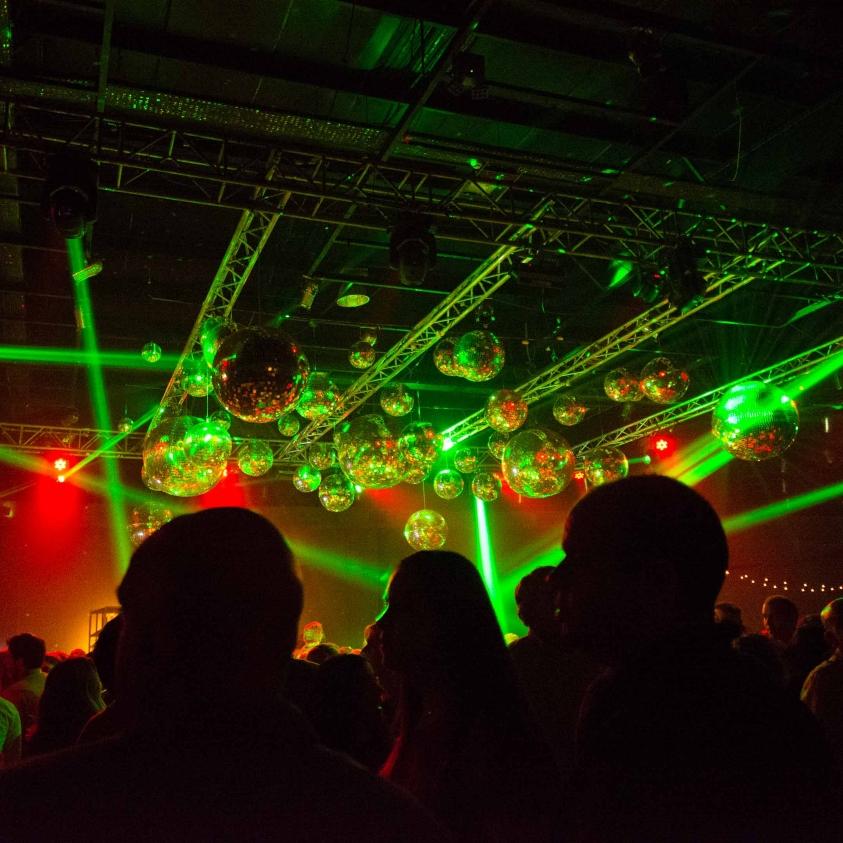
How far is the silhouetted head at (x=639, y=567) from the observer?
115cm

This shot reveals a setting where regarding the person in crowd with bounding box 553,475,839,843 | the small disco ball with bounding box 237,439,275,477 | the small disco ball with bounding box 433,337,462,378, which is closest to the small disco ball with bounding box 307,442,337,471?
the small disco ball with bounding box 237,439,275,477

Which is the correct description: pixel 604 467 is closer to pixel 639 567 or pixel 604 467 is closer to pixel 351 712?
pixel 351 712

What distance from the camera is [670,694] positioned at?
3.49ft

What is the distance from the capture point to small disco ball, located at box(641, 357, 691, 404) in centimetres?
676

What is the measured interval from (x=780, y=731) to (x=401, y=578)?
99cm

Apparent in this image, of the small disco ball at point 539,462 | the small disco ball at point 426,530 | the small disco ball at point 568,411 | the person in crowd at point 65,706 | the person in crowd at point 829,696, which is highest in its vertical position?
the small disco ball at point 568,411

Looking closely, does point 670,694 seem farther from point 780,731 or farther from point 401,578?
point 401,578

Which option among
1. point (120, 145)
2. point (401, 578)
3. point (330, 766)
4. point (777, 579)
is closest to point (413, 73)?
point (120, 145)

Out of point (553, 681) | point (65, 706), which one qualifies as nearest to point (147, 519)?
point (65, 706)

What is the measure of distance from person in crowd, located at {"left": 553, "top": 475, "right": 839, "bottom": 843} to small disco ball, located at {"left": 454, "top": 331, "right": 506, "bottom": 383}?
198 inches

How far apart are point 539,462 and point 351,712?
14.4 ft

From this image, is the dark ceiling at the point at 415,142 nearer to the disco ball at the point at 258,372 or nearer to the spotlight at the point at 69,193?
the spotlight at the point at 69,193

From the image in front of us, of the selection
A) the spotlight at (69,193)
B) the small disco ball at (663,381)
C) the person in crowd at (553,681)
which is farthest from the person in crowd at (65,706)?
the small disco ball at (663,381)

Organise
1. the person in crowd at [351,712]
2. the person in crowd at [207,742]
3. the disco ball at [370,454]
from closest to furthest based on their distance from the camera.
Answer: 1. the person in crowd at [207,742]
2. the person in crowd at [351,712]
3. the disco ball at [370,454]
